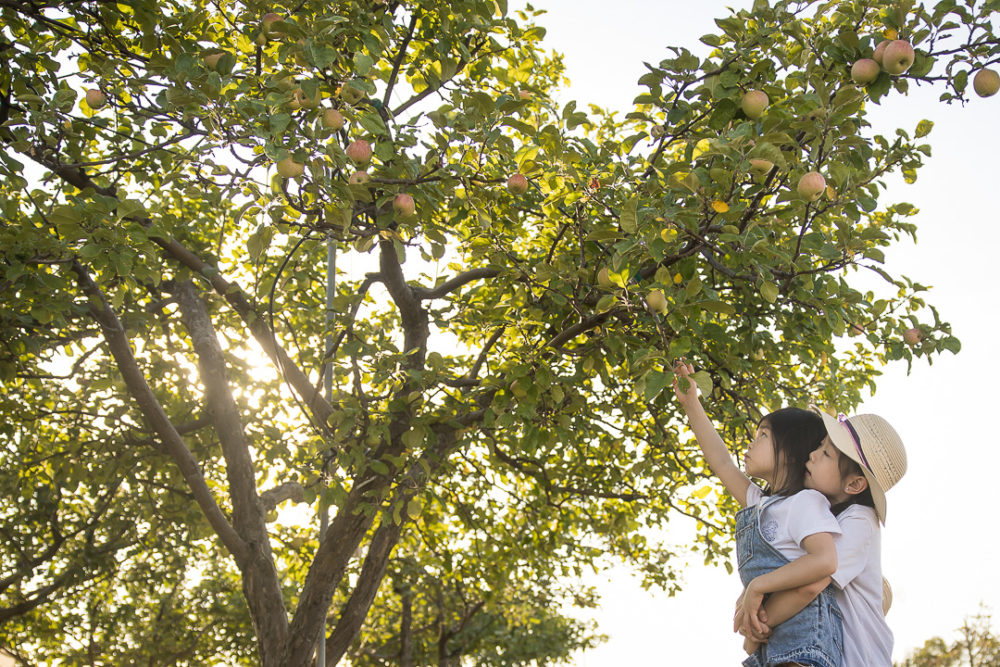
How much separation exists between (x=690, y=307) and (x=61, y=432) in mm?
7248

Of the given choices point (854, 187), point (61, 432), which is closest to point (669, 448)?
point (854, 187)

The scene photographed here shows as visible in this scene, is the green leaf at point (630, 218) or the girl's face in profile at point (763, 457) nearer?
the girl's face in profile at point (763, 457)

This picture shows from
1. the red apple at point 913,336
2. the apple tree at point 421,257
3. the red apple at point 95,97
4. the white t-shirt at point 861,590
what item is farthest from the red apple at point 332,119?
the red apple at point 913,336

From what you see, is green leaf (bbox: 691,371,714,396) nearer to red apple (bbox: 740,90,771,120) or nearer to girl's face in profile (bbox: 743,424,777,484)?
girl's face in profile (bbox: 743,424,777,484)

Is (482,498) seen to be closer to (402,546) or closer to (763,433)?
(402,546)

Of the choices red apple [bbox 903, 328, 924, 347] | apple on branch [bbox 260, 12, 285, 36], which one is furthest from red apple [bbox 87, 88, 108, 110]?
red apple [bbox 903, 328, 924, 347]

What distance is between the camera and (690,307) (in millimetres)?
3223

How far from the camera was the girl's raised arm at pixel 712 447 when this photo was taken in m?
2.87

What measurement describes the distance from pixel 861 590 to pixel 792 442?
47cm

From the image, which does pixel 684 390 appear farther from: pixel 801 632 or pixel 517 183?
pixel 517 183

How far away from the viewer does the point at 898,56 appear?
278 centimetres

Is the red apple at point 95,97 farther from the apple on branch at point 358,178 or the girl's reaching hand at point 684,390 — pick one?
the girl's reaching hand at point 684,390

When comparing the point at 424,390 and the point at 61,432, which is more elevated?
the point at 61,432

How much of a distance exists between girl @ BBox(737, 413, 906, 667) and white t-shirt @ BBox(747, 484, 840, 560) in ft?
0.29
